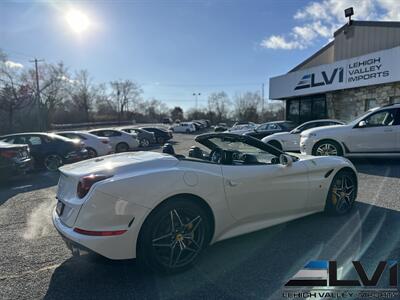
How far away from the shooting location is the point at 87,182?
2629mm

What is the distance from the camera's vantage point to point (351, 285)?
2607 mm

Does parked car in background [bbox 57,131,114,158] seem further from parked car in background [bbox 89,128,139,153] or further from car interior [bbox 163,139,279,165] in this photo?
car interior [bbox 163,139,279,165]

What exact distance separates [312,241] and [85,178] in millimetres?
2750

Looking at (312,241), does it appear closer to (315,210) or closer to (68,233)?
(315,210)

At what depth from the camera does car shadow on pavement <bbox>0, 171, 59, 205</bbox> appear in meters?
6.55

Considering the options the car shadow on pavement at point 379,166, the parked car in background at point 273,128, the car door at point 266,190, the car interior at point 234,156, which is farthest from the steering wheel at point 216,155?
the parked car in background at point 273,128

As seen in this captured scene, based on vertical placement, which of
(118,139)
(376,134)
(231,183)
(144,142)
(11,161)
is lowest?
(144,142)

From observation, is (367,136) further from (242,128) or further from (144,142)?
(242,128)

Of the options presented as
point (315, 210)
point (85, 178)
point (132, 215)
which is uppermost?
point (85, 178)

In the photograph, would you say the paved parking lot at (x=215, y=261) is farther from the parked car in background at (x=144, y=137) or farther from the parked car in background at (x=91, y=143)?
the parked car in background at (x=144, y=137)

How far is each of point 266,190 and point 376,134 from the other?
644 cm

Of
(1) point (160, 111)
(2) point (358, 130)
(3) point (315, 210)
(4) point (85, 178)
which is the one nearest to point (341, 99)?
(2) point (358, 130)

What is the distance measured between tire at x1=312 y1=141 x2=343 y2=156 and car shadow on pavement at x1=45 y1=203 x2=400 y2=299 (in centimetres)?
473

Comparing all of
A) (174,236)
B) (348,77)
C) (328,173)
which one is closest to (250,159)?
(328,173)
